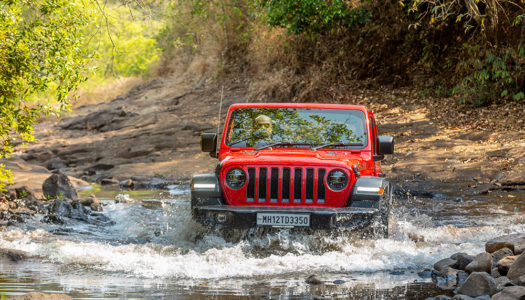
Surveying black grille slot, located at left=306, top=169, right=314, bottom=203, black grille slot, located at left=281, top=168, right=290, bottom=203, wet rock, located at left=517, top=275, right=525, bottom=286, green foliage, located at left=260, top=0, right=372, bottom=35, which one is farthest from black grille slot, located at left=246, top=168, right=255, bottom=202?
green foliage, located at left=260, top=0, right=372, bottom=35

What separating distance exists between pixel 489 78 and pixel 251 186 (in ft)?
43.5

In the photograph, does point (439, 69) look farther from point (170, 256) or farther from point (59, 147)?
point (170, 256)

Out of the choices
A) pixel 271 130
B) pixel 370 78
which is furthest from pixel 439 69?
pixel 271 130

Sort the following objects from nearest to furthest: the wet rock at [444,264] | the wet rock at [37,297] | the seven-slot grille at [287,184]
Result: 1. the wet rock at [37,297]
2. the wet rock at [444,264]
3. the seven-slot grille at [287,184]

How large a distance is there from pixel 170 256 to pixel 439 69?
16.0 meters

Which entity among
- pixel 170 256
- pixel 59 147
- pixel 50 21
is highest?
pixel 50 21

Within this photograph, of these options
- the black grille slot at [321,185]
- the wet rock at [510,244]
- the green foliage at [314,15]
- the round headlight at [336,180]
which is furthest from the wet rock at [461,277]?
the green foliage at [314,15]

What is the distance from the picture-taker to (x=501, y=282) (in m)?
5.94

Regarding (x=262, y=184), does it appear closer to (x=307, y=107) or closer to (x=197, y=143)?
(x=307, y=107)

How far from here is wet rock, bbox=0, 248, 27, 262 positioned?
756 cm

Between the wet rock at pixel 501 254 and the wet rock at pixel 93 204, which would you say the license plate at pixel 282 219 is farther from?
the wet rock at pixel 93 204

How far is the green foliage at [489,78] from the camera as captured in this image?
1784 centimetres

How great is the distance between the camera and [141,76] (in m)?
41.5

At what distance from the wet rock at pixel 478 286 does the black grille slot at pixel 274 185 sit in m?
2.30
